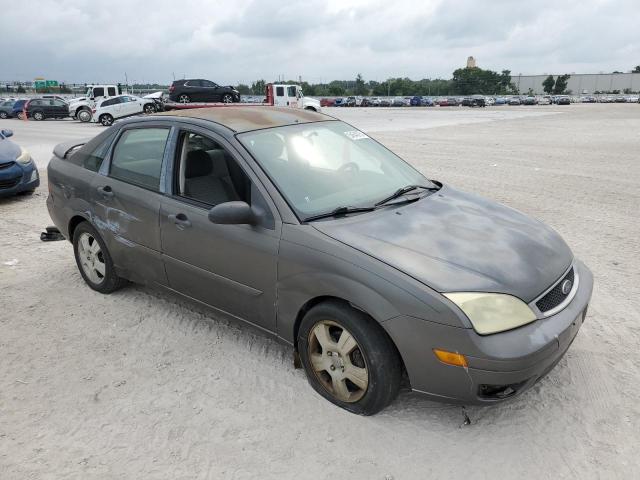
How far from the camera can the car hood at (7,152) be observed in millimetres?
8072

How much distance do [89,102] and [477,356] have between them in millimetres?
35451

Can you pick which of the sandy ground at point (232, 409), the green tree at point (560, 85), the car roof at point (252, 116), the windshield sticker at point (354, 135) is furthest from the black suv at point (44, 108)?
the green tree at point (560, 85)

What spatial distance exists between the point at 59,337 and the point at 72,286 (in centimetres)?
101

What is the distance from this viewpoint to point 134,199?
387cm

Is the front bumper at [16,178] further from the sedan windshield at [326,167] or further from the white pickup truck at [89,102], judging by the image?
the white pickup truck at [89,102]

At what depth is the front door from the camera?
10.1ft

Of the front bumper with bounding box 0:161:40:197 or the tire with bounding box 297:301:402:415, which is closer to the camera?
the tire with bounding box 297:301:402:415

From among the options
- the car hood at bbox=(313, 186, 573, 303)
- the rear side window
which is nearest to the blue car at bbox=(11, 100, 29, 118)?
the rear side window

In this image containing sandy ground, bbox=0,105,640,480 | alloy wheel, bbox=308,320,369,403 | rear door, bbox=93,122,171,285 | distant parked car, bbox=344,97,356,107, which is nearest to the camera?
sandy ground, bbox=0,105,640,480

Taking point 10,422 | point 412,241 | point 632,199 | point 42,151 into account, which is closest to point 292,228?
point 412,241

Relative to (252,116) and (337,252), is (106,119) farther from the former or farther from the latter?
(337,252)

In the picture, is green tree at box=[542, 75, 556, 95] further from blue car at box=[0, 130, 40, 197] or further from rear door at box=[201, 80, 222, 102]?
blue car at box=[0, 130, 40, 197]

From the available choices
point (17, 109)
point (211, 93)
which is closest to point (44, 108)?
point (17, 109)

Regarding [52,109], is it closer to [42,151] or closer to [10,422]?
[42,151]
